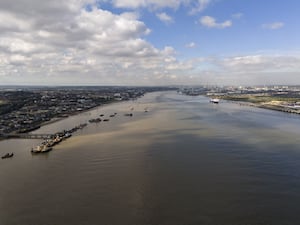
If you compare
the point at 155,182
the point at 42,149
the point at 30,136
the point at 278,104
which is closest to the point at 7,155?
the point at 42,149

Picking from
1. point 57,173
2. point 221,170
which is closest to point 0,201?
point 57,173

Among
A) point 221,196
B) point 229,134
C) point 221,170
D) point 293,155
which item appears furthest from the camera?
point 229,134

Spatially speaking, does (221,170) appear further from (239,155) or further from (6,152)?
(6,152)

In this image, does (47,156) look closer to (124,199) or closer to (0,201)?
(0,201)

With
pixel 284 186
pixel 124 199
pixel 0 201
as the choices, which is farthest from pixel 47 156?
pixel 284 186

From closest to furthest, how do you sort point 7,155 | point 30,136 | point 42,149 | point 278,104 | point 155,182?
1. point 155,182
2. point 7,155
3. point 42,149
4. point 30,136
5. point 278,104

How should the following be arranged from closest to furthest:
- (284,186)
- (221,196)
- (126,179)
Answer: (221,196) → (284,186) → (126,179)

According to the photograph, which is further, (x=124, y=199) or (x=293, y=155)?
(x=293, y=155)

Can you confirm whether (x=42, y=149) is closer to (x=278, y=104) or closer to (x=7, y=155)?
(x=7, y=155)
